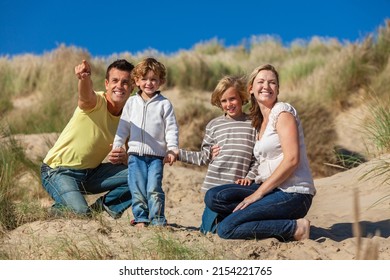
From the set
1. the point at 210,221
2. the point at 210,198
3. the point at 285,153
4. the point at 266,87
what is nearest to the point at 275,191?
the point at 285,153

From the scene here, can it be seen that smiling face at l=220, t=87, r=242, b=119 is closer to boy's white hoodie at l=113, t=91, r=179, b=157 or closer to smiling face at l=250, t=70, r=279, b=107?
smiling face at l=250, t=70, r=279, b=107

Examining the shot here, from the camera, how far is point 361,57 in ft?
36.6

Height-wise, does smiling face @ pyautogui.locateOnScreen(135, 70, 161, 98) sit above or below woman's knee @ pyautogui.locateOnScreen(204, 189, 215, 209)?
above

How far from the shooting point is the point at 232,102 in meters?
4.67

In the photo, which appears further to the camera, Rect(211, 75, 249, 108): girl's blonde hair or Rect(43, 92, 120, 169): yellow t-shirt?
Rect(43, 92, 120, 169): yellow t-shirt

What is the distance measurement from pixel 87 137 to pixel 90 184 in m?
0.39

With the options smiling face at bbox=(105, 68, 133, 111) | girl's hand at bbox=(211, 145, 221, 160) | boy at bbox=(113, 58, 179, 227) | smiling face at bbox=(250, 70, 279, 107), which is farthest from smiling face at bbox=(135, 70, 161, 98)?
smiling face at bbox=(250, 70, 279, 107)

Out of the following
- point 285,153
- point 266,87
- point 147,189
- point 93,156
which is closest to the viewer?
point 285,153

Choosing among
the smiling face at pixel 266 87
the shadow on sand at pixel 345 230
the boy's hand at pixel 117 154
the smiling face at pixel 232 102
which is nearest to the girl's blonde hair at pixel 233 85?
the smiling face at pixel 232 102

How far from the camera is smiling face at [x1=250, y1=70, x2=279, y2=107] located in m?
4.36

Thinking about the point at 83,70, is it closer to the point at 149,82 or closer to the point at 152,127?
the point at 149,82

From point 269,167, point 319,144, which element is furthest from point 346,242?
point 319,144

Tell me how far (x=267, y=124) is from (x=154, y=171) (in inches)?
33.3
